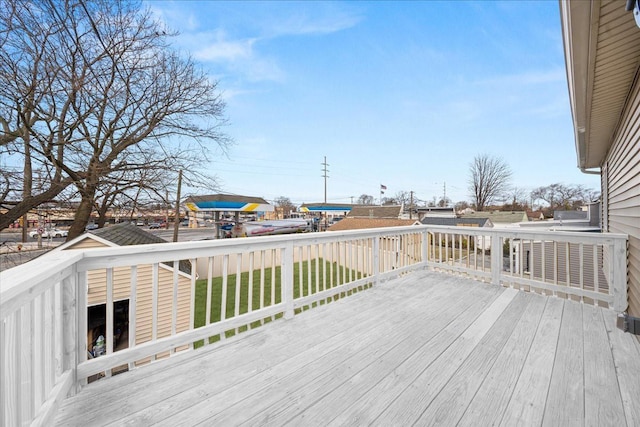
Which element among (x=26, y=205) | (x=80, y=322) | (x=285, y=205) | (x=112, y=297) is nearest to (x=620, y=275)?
(x=112, y=297)

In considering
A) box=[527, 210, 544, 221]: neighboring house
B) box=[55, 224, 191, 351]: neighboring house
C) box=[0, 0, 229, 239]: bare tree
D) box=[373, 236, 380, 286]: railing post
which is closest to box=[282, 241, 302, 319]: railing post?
box=[373, 236, 380, 286]: railing post

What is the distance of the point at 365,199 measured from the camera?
54.1 m

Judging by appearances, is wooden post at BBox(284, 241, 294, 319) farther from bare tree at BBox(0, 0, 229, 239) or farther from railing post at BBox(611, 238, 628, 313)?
bare tree at BBox(0, 0, 229, 239)

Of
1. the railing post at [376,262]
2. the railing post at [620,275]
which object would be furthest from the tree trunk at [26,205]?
the railing post at [620,275]

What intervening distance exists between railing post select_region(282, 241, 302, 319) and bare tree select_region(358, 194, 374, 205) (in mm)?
51810

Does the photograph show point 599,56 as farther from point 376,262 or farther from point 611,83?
point 376,262

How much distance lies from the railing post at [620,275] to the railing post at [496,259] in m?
1.09

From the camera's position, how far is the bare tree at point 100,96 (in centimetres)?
521

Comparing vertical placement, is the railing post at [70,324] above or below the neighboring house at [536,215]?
below

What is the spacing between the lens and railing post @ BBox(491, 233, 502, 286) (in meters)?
3.73

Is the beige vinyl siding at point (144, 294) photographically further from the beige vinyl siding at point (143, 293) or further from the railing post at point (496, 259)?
the railing post at point (496, 259)

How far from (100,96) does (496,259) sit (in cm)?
903

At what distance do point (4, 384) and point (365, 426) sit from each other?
4.76ft

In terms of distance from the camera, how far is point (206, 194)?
8.97 meters
